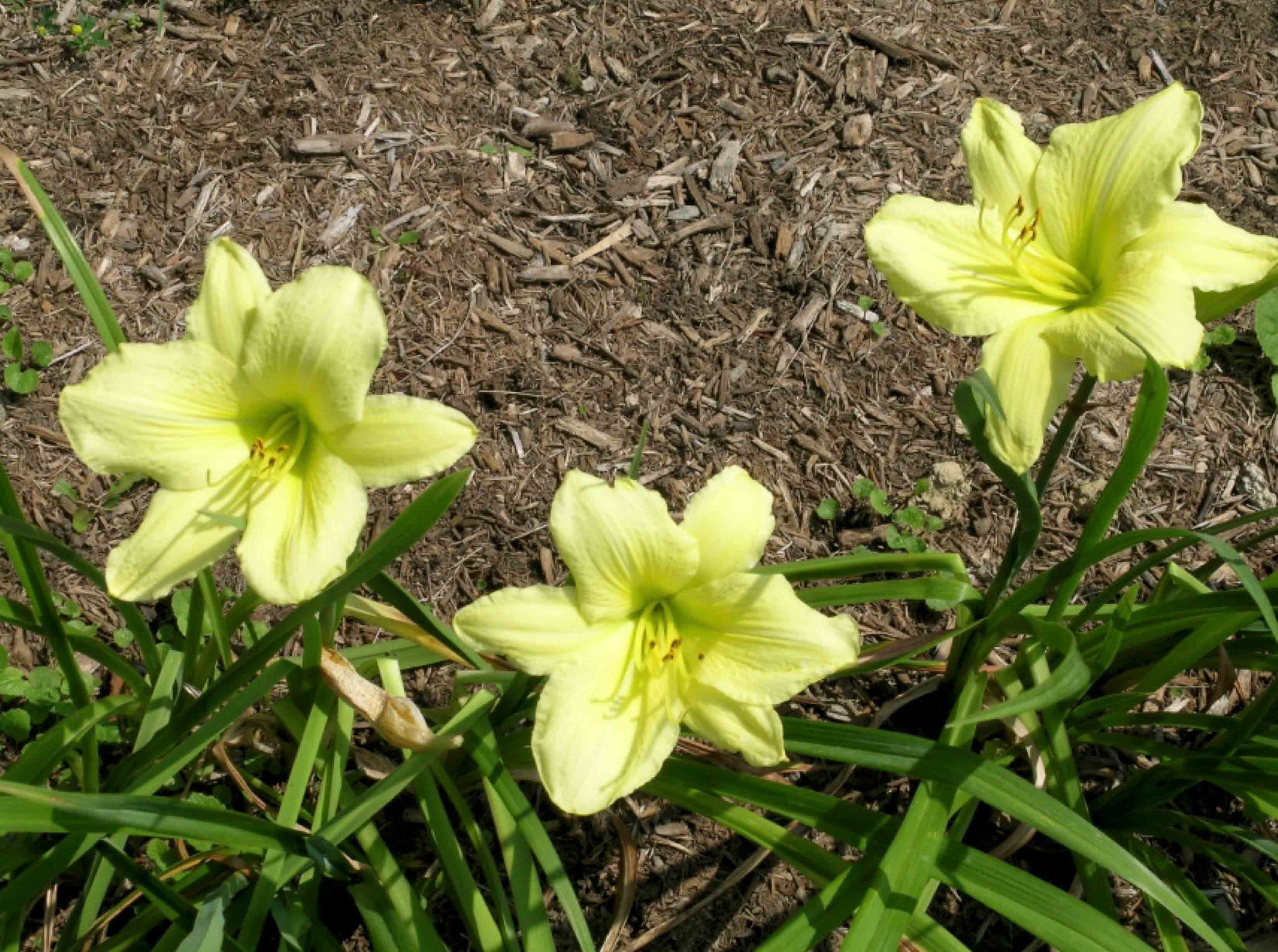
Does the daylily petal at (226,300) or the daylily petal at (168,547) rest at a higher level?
→ the daylily petal at (226,300)

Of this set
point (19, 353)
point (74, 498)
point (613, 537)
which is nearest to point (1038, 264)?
point (613, 537)

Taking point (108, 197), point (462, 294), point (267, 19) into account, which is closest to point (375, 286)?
point (462, 294)

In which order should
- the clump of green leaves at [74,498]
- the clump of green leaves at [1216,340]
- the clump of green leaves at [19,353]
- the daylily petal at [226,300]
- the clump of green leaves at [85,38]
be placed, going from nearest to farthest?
the daylily petal at [226,300], the clump of green leaves at [74,498], the clump of green leaves at [19,353], the clump of green leaves at [1216,340], the clump of green leaves at [85,38]

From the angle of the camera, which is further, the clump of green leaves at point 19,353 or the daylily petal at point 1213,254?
the clump of green leaves at point 19,353

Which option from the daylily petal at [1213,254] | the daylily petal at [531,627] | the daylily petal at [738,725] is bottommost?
the daylily petal at [738,725]

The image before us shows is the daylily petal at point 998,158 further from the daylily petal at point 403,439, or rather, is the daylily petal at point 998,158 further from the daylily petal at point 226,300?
the daylily petal at point 226,300

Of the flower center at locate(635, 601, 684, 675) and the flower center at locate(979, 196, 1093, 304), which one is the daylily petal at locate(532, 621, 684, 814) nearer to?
the flower center at locate(635, 601, 684, 675)

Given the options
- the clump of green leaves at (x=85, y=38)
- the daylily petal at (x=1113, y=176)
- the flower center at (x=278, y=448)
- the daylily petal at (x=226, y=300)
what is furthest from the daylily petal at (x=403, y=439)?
the clump of green leaves at (x=85, y=38)

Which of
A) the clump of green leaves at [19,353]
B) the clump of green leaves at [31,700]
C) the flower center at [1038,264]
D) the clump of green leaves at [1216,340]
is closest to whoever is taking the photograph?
the flower center at [1038,264]
